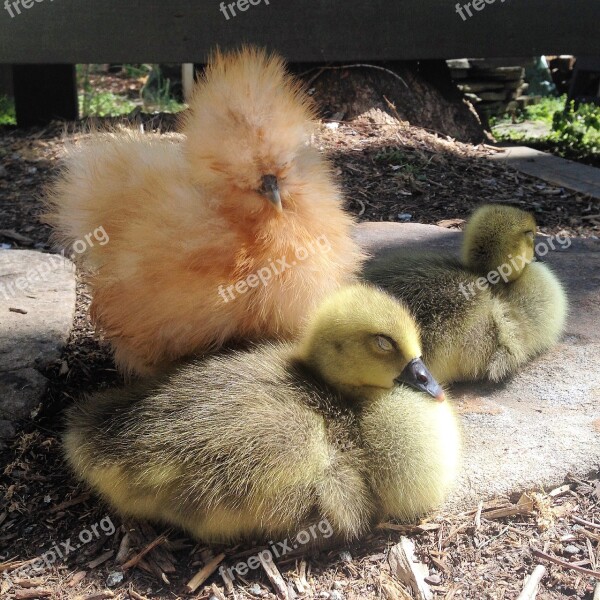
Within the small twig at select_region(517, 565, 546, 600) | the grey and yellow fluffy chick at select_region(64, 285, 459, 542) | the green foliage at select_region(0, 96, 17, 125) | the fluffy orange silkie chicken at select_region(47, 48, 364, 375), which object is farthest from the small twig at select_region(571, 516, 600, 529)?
the green foliage at select_region(0, 96, 17, 125)

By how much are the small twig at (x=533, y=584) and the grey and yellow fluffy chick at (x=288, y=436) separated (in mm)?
280

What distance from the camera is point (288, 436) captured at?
1.66m

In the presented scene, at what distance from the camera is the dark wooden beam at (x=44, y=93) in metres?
5.38

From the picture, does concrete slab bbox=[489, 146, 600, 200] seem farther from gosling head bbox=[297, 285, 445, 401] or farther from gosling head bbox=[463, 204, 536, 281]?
gosling head bbox=[297, 285, 445, 401]

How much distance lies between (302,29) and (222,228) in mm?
3420

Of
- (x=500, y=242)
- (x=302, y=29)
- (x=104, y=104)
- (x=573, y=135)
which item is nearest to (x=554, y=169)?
(x=573, y=135)

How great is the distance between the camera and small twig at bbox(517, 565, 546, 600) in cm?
165

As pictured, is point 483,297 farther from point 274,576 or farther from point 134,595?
point 134,595

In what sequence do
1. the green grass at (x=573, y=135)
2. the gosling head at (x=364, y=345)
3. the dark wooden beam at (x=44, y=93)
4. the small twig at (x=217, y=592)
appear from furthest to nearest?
the green grass at (x=573, y=135), the dark wooden beam at (x=44, y=93), the gosling head at (x=364, y=345), the small twig at (x=217, y=592)

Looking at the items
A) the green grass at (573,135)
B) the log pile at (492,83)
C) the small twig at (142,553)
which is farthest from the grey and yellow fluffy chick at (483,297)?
the log pile at (492,83)

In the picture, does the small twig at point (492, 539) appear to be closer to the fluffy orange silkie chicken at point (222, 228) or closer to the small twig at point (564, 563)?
the small twig at point (564, 563)

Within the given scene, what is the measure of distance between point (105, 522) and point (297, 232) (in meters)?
0.90

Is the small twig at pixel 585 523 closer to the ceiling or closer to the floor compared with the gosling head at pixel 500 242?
closer to the floor

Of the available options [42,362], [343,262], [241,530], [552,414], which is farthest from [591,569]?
[42,362]
